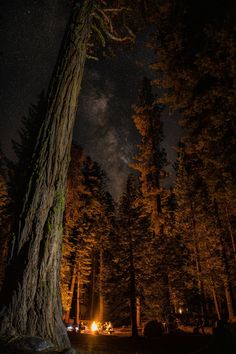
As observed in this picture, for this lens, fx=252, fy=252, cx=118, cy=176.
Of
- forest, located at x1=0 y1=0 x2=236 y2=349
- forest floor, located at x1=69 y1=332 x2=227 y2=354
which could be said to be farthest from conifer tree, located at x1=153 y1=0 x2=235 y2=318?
forest floor, located at x1=69 y1=332 x2=227 y2=354

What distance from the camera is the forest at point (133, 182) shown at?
126 inches

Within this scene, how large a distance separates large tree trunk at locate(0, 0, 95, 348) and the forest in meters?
0.01

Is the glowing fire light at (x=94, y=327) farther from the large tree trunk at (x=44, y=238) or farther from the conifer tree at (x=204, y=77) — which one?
the large tree trunk at (x=44, y=238)

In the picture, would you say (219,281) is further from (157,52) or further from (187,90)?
(157,52)

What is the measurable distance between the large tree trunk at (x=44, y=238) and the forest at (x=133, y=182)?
1 cm

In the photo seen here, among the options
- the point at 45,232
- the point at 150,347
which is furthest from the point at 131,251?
the point at 45,232

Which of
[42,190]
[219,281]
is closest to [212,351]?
[42,190]

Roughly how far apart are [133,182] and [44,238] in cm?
2134

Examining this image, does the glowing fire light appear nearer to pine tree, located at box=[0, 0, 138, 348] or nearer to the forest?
the forest

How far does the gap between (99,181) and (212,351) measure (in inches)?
1186

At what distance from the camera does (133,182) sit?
24484 mm

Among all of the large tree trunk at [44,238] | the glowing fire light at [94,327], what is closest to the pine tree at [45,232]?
the large tree trunk at [44,238]

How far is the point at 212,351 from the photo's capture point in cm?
435

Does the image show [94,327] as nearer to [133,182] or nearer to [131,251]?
[131,251]
